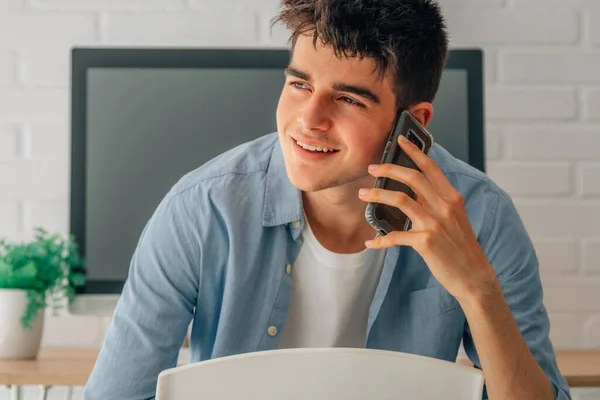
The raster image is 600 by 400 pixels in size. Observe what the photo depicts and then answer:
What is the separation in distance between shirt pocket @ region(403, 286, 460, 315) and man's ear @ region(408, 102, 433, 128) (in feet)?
1.00

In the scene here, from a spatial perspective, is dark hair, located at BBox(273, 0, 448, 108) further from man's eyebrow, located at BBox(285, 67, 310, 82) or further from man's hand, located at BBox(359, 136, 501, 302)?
man's hand, located at BBox(359, 136, 501, 302)

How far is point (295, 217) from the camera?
Result: 142cm

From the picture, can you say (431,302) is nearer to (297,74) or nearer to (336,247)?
(336,247)

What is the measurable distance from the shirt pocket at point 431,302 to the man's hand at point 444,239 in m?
0.29

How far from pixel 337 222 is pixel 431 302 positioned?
224 mm

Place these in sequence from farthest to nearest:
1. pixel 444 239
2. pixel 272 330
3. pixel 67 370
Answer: pixel 67 370 → pixel 272 330 → pixel 444 239

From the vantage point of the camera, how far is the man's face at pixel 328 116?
4.23ft

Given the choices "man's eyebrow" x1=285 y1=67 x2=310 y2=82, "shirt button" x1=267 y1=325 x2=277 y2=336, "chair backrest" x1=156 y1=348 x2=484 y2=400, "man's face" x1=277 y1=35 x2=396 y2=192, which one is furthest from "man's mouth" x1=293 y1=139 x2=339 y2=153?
"chair backrest" x1=156 y1=348 x2=484 y2=400

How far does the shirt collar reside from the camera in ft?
4.64

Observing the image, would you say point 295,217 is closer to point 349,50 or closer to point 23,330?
point 349,50

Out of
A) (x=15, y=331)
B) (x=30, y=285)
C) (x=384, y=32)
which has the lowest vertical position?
(x=15, y=331)

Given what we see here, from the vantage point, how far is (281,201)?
142 cm

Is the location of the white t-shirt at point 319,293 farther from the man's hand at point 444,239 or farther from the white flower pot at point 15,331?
the white flower pot at point 15,331

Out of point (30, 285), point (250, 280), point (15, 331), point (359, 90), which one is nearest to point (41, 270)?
point (30, 285)
